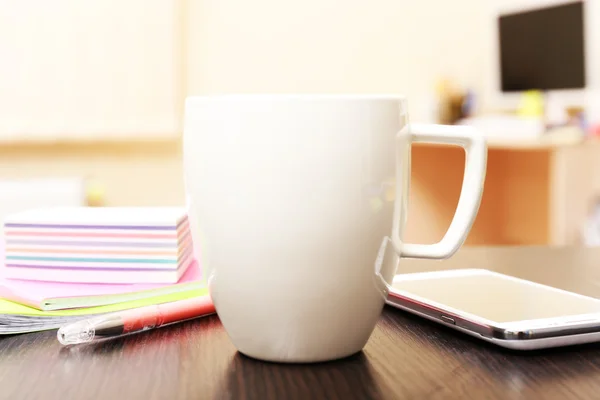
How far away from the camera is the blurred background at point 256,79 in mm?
2309

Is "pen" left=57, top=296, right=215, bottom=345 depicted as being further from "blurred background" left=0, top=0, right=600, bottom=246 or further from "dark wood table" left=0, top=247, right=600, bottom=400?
"blurred background" left=0, top=0, right=600, bottom=246

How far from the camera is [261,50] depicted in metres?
2.65

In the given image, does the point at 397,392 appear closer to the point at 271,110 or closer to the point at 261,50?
the point at 271,110

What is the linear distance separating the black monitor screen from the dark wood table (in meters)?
2.02

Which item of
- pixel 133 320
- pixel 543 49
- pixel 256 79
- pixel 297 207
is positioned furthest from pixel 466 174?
pixel 256 79

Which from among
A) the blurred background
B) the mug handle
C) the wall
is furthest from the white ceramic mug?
the wall

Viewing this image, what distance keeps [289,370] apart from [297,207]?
86 mm

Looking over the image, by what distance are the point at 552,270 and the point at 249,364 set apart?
365mm

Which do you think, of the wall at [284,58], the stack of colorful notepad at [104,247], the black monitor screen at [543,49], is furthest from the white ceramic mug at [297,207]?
the wall at [284,58]

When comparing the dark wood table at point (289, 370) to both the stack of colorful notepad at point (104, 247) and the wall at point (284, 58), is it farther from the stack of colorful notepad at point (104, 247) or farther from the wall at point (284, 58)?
the wall at point (284, 58)

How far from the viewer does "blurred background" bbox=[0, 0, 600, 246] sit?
231 centimetres

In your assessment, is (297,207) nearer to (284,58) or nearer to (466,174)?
(466,174)

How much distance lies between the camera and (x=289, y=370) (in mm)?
343

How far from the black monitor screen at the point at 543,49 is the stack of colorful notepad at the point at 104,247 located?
78.9 inches
